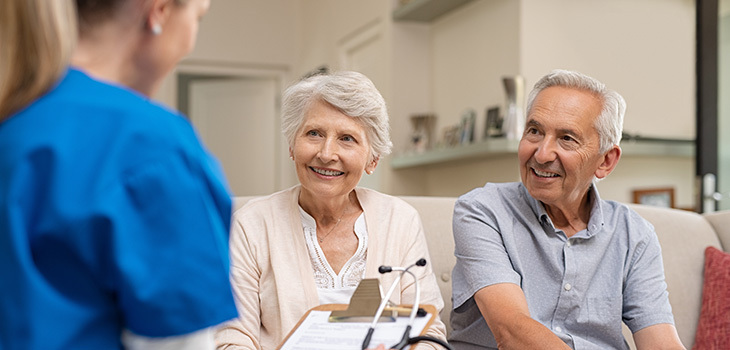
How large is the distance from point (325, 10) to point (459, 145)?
247cm

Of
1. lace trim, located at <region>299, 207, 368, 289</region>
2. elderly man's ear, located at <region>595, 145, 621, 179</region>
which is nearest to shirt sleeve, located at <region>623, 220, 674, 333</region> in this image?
elderly man's ear, located at <region>595, 145, 621, 179</region>

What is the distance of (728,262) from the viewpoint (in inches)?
85.5

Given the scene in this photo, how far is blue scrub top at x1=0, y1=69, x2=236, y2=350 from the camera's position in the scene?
56 cm

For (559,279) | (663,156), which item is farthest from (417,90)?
(559,279)

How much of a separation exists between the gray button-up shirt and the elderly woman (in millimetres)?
129

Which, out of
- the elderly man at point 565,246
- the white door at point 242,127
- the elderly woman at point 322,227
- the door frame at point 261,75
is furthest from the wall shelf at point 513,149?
the white door at point 242,127

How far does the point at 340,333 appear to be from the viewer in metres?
1.07

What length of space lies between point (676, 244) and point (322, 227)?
48.7 inches

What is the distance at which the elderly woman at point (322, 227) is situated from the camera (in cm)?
159

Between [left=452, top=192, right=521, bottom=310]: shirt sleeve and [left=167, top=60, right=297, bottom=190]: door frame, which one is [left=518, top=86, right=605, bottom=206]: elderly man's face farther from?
[left=167, top=60, right=297, bottom=190]: door frame

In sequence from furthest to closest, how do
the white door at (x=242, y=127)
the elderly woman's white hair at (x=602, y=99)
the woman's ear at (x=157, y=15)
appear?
the white door at (x=242, y=127) < the elderly woman's white hair at (x=602, y=99) < the woman's ear at (x=157, y=15)

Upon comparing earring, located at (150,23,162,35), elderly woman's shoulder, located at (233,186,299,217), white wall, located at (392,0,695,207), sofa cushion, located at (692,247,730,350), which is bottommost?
sofa cushion, located at (692,247,730,350)

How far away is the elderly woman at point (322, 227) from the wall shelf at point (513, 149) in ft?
6.24

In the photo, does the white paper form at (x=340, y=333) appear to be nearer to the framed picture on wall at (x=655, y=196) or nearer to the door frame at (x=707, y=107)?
the door frame at (x=707, y=107)
